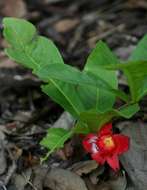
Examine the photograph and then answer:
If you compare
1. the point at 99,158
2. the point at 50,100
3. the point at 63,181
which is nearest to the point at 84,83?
the point at 99,158

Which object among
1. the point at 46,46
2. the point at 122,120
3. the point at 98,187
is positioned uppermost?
the point at 46,46

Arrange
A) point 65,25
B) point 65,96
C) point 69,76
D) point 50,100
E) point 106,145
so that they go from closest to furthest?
point 69,76 → point 106,145 → point 65,96 → point 50,100 → point 65,25

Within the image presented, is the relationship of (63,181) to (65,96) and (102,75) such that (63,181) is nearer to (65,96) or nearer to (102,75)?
(65,96)

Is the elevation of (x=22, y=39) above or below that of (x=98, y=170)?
above

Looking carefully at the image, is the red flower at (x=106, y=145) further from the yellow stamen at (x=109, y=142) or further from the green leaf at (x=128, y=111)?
the green leaf at (x=128, y=111)

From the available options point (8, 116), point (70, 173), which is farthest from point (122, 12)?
point (70, 173)

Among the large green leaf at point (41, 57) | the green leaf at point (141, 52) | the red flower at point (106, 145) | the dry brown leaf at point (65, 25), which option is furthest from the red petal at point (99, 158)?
the dry brown leaf at point (65, 25)

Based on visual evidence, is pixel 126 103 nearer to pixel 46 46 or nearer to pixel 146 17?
pixel 46 46
